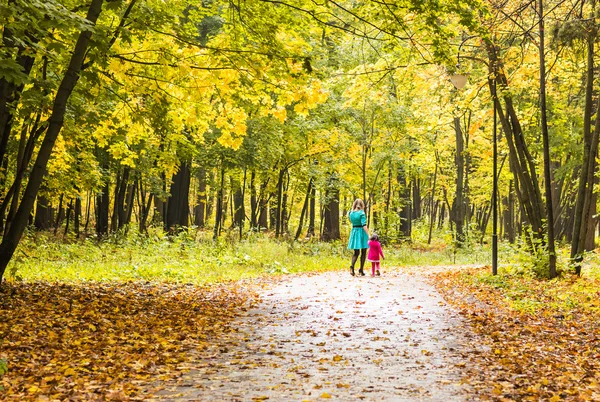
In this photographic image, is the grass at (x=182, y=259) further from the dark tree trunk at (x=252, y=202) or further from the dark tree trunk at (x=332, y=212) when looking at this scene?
the dark tree trunk at (x=252, y=202)

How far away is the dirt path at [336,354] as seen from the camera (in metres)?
5.08

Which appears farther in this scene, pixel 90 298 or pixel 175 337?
pixel 90 298

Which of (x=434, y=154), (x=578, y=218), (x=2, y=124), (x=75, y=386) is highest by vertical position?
(x=434, y=154)

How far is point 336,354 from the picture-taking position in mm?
6629

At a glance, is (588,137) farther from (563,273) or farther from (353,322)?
(353,322)

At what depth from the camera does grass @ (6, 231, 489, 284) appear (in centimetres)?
1376

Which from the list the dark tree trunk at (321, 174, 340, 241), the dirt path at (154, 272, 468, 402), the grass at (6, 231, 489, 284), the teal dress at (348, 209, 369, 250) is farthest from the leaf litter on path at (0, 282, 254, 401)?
the dark tree trunk at (321, 174, 340, 241)

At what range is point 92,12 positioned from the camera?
25.6 feet

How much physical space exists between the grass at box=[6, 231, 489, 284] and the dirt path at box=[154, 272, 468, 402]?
413 cm

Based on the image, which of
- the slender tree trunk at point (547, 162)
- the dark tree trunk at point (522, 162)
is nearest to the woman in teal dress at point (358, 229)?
the dark tree trunk at point (522, 162)

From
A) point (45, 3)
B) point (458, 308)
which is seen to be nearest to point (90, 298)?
Answer: point (45, 3)

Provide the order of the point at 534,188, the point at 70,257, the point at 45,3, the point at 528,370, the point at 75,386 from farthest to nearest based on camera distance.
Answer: the point at 70,257, the point at 534,188, the point at 45,3, the point at 528,370, the point at 75,386

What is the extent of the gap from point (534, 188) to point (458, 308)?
19.2 ft

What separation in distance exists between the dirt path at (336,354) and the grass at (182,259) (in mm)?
4134
